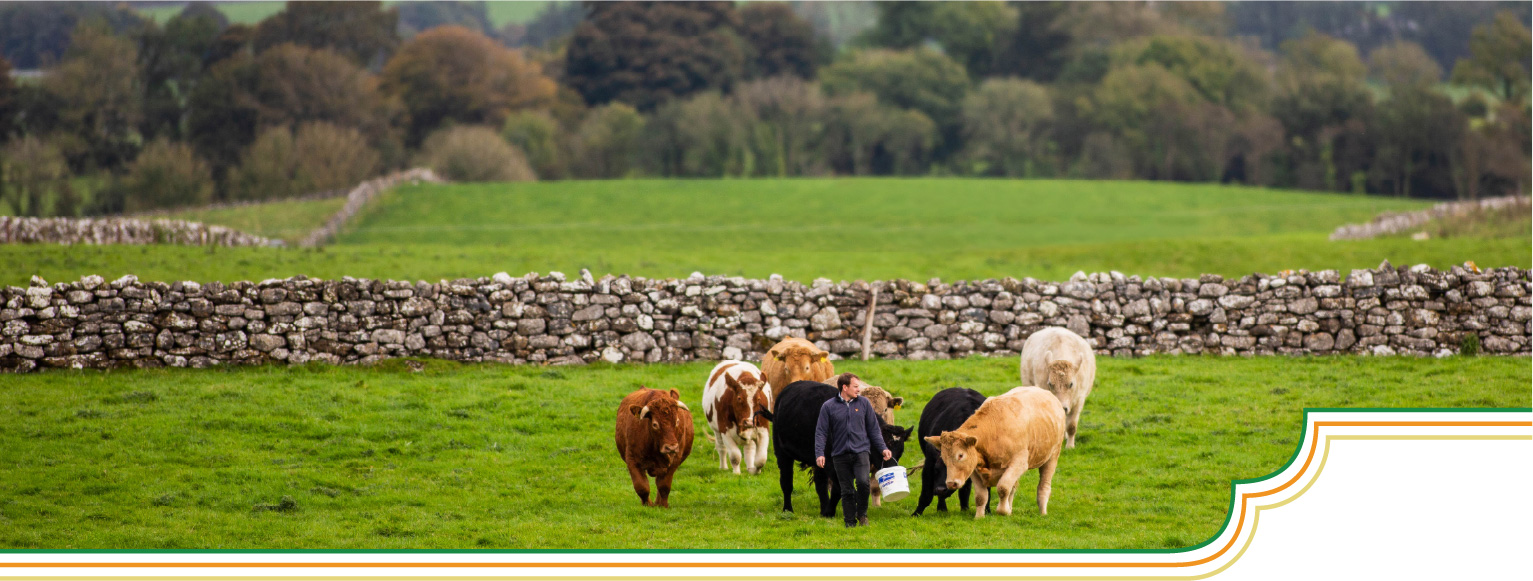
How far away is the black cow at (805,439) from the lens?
33.7ft

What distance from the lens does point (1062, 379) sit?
475 inches

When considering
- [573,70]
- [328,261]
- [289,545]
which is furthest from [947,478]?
[573,70]

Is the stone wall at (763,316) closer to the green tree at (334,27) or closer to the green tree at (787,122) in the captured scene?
the green tree at (334,27)

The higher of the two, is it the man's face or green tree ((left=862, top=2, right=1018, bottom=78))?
green tree ((left=862, top=2, right=1018, bottom=78))

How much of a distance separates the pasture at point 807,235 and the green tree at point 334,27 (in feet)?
31.9

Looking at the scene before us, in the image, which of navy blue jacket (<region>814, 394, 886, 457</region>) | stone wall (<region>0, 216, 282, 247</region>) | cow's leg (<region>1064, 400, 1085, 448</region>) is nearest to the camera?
navy blue jacket (<region>814, 394, 886, 457</region>)

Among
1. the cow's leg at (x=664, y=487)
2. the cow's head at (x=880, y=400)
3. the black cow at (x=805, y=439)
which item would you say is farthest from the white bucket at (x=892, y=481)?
the cow's leg at (x=664, y=487)

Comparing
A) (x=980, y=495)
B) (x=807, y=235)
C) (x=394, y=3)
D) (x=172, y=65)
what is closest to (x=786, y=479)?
(x=980, y=495)

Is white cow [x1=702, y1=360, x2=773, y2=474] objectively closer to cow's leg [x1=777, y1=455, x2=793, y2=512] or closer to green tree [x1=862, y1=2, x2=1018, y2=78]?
cow's leg [x1=777, y1=455, x2=793, y2=512]

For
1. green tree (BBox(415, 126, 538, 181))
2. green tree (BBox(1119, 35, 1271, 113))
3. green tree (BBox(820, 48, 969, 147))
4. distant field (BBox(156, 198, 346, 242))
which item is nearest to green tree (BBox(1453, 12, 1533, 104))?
green tree (BBox(1119, 35, 1271, 113))

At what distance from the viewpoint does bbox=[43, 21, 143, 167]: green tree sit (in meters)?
37.6

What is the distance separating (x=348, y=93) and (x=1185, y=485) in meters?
51.1

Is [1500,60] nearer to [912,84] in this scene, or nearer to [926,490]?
[912,84]

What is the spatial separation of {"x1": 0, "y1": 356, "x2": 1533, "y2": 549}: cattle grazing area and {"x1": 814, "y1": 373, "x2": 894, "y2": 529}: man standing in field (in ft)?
0.90
